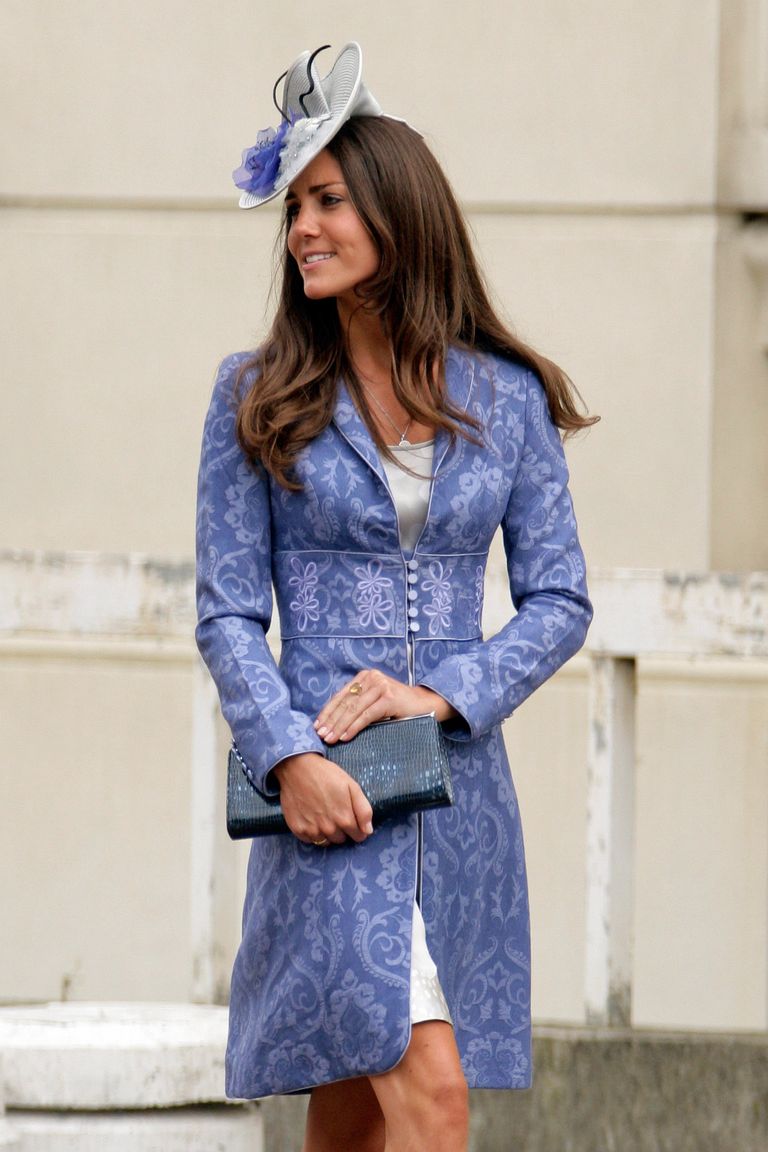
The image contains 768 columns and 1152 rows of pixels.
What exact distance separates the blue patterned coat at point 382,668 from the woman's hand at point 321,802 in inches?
1.1

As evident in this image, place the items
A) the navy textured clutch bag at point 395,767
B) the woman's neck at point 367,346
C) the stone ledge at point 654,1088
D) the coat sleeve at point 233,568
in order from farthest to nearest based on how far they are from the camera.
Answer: the stone ledge at point 654,1088 < the woman's neck at point 367,346 < the coat sleeve at point 233,568 < the navy textured clutch bag at point 395,767

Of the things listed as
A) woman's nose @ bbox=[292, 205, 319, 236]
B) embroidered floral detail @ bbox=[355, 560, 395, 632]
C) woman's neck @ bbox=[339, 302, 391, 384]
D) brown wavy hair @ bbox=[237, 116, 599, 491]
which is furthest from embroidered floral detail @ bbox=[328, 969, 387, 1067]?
woman's nose @ bbox=[292, 205, 319, 236]

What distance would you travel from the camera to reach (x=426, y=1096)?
266cm

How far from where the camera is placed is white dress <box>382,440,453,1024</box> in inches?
107

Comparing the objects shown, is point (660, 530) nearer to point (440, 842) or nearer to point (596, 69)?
point (596, 69)

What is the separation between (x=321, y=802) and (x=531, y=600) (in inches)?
16.8

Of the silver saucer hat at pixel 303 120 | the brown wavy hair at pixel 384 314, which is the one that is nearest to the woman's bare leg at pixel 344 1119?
the brown wavy hair at pixel 384 314

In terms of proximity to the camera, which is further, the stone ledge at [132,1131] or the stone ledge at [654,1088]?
the stone ledge at [654,1088]

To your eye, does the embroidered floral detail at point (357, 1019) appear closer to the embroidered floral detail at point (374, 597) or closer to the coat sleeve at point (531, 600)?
the coat sleeve at point (531, 600)

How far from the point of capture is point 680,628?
416 centimetres

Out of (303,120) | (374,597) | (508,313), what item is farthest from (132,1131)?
(508,313)

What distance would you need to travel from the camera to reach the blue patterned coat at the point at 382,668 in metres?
2.71

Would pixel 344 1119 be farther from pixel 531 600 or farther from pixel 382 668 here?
pixel 531 600

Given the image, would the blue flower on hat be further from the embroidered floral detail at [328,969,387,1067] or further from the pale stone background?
the pale stone background
